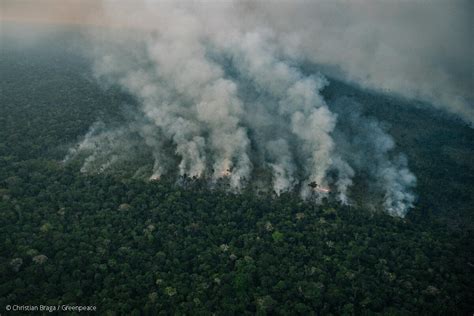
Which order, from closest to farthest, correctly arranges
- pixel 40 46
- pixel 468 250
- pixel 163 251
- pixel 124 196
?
pixel 163 251 < pixel 468 250 < pixel 124 196 < pixel 40 46

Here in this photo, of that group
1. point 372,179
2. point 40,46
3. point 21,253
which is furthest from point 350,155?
point 40,46

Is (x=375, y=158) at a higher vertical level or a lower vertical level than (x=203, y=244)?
higher

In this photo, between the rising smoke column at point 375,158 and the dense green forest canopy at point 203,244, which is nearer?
the dense green forest canopy at point 203,244

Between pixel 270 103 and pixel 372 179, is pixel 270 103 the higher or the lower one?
the higher one

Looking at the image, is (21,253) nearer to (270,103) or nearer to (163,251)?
(163,251)

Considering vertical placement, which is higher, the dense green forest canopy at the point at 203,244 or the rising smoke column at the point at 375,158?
the rising smoke column at the point at 375,158

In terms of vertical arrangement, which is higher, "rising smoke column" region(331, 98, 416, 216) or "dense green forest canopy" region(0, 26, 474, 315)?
"rising smoke column" region(331, 98, 416, 216)

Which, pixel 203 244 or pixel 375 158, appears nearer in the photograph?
pixel 203 244

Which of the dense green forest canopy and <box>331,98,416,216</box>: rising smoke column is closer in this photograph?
the dense green forest canopy
